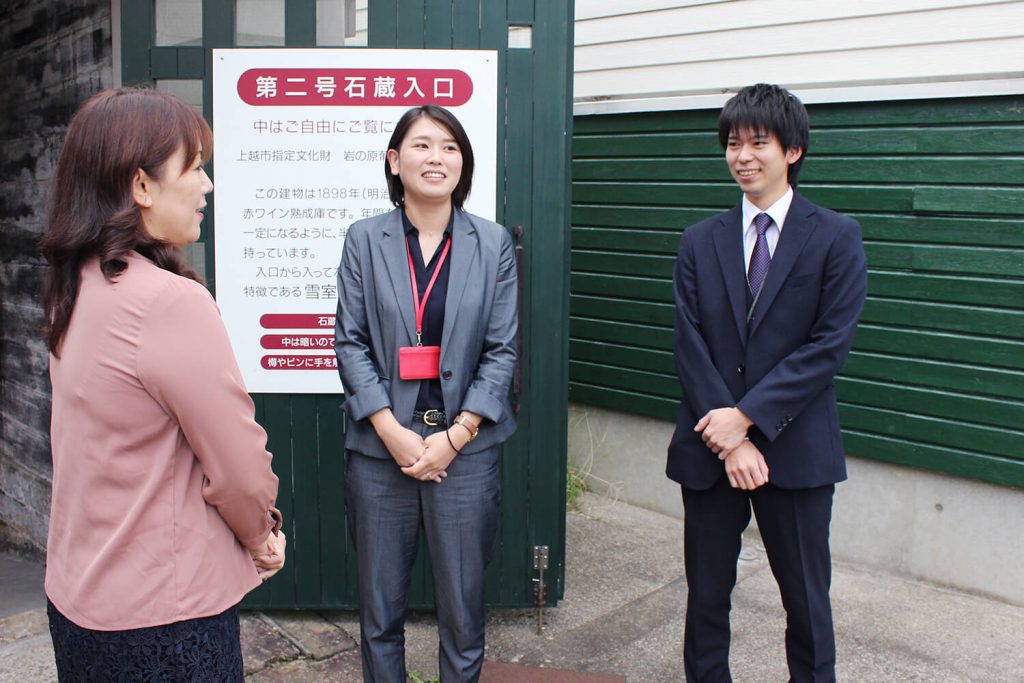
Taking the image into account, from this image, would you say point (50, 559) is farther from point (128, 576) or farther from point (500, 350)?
point (500, 350)

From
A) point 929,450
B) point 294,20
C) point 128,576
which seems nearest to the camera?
point 128,576

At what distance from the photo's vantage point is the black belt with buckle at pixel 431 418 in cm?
295

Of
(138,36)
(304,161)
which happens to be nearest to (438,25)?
(304,161)

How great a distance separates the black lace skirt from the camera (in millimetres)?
1790

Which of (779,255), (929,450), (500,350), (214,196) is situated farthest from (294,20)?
(929,450)

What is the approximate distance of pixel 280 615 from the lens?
4.20 m

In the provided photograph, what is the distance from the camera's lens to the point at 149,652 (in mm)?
1791

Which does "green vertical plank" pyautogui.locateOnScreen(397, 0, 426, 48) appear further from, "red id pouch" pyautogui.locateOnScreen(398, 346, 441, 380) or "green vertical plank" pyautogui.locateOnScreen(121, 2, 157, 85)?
"red id pouch" pyautogui.locateOnScreen(398, 346, 441, 380)

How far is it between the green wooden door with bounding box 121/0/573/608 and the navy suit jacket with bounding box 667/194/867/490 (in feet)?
3.05

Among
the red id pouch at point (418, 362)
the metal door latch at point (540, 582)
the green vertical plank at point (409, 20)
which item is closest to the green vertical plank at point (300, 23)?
the green vertical plank at point (409, 20)

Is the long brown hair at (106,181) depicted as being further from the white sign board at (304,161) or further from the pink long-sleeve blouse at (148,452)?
the white sign board at (304,161)

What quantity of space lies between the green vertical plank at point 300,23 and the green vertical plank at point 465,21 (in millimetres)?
563

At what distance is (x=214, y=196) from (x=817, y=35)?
3062 millimetres

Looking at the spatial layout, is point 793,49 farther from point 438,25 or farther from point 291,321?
point 291,321
